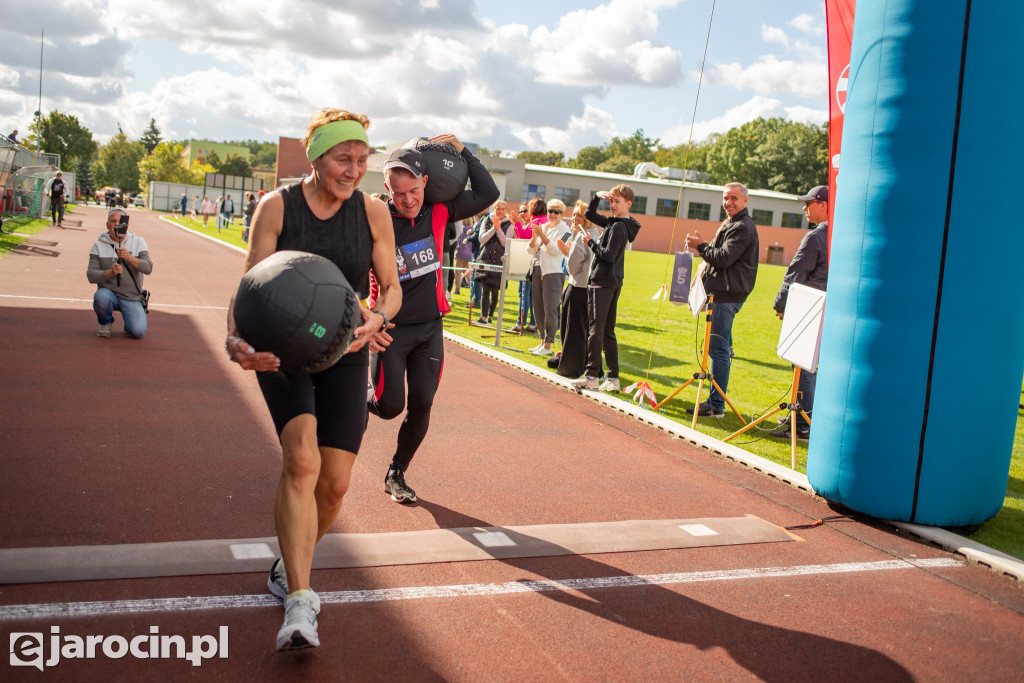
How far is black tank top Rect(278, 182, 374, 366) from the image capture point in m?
3.69

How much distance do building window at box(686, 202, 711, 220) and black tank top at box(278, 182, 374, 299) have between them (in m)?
80.3

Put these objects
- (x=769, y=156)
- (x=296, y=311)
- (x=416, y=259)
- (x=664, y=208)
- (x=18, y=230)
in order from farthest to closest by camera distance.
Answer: (x=769, y=156) < (x=664, y=208) < (x=18, y=230) < (x=416, y=259) < (x=296, y=311)

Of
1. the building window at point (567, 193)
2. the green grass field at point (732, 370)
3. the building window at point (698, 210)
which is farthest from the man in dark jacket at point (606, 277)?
the building window at point (698, 210)

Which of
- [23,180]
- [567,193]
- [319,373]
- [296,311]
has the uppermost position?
[567,193]

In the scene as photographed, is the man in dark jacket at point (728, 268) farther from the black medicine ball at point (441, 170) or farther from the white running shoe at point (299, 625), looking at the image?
the white running shoe at point (299, 625)

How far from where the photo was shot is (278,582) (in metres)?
3.97

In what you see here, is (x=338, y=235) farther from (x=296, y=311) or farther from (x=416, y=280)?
(x=416, y=280)

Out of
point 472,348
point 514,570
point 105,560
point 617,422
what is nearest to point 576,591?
point 514,570

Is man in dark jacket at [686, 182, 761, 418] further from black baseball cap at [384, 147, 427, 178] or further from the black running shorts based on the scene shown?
the black running shorts

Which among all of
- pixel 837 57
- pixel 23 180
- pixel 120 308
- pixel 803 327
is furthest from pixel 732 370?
pixel 23 180

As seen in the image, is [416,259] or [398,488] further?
[398,488]

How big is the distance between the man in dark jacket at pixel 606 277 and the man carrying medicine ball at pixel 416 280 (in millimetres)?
3859

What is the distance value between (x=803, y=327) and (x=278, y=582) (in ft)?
17.4

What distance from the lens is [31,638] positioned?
3371 mm
